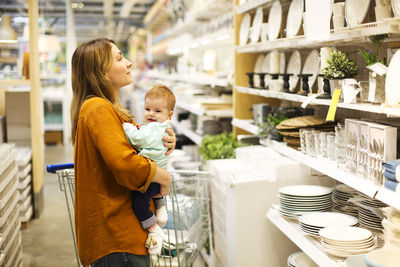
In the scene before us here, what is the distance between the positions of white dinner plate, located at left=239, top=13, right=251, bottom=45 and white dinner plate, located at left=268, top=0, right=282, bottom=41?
0.48 meters

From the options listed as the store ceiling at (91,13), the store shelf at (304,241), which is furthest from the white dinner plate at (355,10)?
the store ceiling at (91,13)

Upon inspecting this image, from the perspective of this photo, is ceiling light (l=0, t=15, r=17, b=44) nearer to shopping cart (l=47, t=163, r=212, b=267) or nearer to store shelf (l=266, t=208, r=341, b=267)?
shopping cart (l=47, t=163, r=212, b=267)

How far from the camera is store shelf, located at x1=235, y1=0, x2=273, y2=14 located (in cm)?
395

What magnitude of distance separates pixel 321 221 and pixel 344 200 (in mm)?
363

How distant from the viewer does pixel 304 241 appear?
2635mm

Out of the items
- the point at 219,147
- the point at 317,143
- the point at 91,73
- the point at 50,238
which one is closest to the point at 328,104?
the point at 317,143

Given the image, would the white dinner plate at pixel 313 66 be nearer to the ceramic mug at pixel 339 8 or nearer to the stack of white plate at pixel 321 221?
the ceramic mug at pixel 339 8

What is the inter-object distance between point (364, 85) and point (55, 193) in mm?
5225

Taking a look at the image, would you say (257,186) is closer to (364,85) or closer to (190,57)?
(364,85)

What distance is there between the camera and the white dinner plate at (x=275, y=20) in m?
3.97

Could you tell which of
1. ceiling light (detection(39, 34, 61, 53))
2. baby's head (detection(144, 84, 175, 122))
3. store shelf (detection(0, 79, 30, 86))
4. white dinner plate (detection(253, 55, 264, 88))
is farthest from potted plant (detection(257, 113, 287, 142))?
ceiling light (detection(39, 34, 61, 53))

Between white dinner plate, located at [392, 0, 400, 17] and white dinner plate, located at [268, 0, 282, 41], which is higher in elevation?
white dinner plate, located at [268, 0, 282, 41]

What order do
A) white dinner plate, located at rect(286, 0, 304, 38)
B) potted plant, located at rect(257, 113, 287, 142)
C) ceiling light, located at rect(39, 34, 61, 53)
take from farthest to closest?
1. ceiling light, located at rect(39, 34, 61, 53)
2. potted plant, located at rect(257, 113, 287, 142)
3. white dinner plate, located at rect(286, 0, 304, 38)

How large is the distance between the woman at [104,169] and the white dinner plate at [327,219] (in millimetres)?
991
